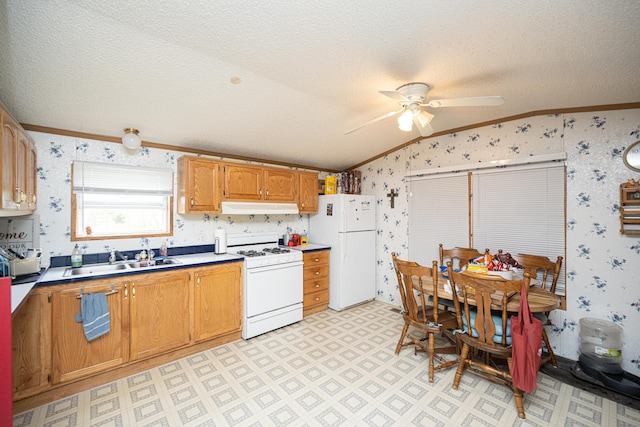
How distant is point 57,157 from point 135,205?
76 cm

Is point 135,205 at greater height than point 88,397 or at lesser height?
greater

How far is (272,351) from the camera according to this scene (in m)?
2.92

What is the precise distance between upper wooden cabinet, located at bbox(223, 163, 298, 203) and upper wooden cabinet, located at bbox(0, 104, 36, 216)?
162 centimetres

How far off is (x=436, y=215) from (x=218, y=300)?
9.65 feet

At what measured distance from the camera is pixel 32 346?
2.07m

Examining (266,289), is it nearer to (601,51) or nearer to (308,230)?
(308,230)

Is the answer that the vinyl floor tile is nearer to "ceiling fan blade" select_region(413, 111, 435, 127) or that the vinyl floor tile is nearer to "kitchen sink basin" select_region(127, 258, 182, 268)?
"kitchen sink basin" select_region(127, 258, 182, 268)

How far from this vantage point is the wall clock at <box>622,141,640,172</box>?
2.43 meters

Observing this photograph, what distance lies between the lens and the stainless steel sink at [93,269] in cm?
243

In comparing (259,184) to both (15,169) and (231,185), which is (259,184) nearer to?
(231,185)

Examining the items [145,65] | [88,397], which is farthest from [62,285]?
[145,65]

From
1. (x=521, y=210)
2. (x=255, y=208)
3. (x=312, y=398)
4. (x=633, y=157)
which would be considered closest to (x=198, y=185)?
(x=255, y=208)

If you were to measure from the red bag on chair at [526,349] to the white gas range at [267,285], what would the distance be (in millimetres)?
2397

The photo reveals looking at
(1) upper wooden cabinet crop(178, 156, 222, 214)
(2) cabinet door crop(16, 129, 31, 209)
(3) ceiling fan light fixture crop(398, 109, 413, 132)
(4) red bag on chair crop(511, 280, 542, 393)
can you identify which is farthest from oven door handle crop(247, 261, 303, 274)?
(4) red bag on chair crop(511, 280, 542, 393)
